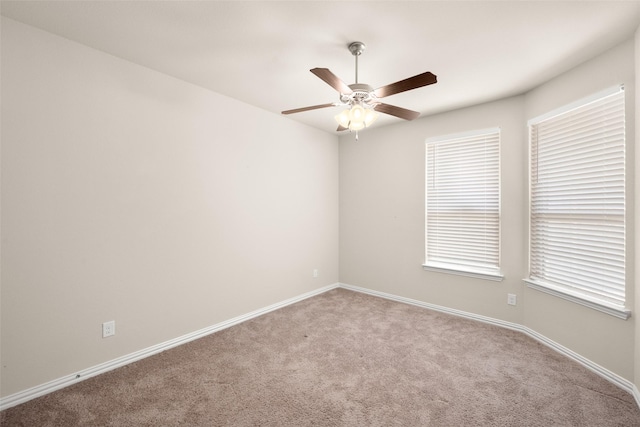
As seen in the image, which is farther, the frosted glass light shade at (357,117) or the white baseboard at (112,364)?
the frosted glass light shade at (357,117)

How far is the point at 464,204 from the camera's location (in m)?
3.58

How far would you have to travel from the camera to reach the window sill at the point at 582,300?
7.01 feet

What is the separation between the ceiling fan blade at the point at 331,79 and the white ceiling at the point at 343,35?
427mm

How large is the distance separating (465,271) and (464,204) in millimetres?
822

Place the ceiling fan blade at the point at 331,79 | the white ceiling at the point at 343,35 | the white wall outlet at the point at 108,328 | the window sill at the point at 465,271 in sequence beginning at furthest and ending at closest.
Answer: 1. the window sill at the point at 465,271
2. the white wall outlet at the point at 108,328
3. the white ceiling at the point at 343,35
4. the ceiling fan blade at the point at 331,79

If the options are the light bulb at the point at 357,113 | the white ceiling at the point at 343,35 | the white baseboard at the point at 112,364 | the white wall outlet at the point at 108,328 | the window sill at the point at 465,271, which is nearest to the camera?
the white ceiling at the point at 343,35

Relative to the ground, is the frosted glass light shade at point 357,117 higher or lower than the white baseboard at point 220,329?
higher

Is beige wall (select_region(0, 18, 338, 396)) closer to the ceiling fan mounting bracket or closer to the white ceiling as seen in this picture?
the white ceiling

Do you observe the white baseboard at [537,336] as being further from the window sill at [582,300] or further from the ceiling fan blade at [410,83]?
the ceiling fan blade at [410,83]

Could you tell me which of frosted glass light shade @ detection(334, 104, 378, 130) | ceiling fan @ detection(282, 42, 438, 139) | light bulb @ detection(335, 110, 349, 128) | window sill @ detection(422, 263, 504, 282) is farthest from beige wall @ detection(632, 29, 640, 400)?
light bulb @ detection(335, 110, 349, 128)

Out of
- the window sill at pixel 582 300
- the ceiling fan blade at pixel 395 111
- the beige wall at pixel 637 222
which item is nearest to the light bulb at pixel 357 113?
the ceiling fan blade at pixel 395 111

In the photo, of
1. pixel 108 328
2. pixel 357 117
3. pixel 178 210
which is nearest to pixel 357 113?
pixel 357 117

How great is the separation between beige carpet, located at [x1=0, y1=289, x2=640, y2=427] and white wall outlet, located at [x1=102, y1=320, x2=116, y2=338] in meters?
0.30

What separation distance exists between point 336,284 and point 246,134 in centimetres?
278
